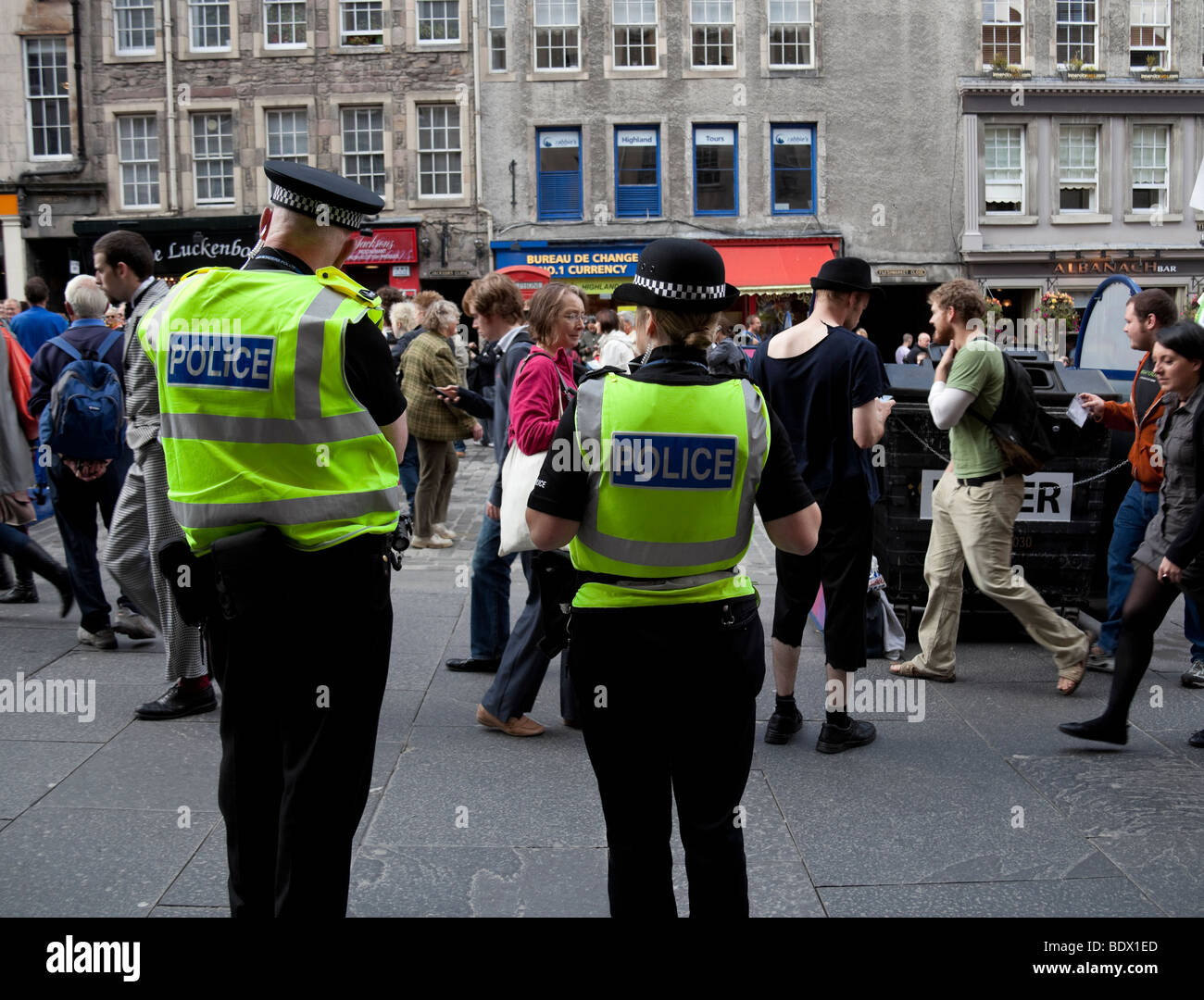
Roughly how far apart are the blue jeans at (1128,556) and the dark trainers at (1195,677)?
6cm

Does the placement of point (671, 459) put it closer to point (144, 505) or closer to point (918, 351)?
point (144, 505)

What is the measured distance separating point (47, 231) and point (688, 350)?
28002mm

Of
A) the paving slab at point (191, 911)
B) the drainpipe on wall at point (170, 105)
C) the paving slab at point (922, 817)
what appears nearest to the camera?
the paving slab at point (191, 911)

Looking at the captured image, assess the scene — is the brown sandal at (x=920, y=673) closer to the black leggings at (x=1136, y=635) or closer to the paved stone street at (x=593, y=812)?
the paved stone street at (x=593, y=812)

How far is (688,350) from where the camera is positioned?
3.00m

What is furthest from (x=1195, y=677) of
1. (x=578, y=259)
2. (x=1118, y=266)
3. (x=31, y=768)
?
(x=1118, y=266)

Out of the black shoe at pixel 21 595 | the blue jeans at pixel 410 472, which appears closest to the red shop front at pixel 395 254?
the blue jeans at pixel 410 472

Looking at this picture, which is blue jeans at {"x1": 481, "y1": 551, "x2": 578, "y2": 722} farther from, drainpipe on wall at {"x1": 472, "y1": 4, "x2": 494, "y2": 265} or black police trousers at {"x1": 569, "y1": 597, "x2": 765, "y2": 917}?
drainpipe on wall at {"x1": 472, "y1": 4, "x2": 494, "y2": 265}

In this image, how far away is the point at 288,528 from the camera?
2.92 m

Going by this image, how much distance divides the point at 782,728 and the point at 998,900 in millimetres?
1568

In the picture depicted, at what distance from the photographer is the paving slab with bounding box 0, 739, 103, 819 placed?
14.8ft

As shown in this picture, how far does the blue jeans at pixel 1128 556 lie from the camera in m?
6.23
